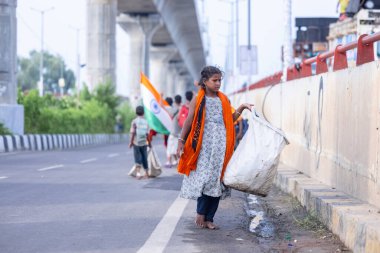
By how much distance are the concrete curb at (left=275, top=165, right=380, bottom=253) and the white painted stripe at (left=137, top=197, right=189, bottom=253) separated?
5.01 ft

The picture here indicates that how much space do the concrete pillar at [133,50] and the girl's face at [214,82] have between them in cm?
5509

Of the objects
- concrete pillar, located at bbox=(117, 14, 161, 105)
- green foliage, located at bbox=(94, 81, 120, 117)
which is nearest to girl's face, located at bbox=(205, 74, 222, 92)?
green foliage, located at bbox=(94, 81, 120, 117)

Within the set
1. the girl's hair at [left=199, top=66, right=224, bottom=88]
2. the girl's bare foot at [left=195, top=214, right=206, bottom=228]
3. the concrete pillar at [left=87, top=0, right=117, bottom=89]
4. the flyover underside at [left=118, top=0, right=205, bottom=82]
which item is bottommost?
the girl's bare foot at [left=195, top=214, right=206, bottom=228]

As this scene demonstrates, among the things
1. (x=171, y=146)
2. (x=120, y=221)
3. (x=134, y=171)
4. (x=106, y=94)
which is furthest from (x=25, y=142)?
(x=120, y=221)

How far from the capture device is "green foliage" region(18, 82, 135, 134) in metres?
33.7

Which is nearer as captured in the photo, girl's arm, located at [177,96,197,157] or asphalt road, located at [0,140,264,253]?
asphalt road, located at [0,140,264,253]

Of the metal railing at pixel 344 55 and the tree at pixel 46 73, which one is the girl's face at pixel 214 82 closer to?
the metal railing at pixel 344 55

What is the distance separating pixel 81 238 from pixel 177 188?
6168 millimetres

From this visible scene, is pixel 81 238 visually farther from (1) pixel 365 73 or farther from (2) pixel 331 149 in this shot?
(2) pixel 331 149

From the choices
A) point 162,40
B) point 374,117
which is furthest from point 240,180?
point 162,40

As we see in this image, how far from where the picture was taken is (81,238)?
26.5ft

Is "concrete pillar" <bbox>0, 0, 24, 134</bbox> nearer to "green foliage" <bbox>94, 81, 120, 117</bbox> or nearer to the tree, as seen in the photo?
"green foliage" <bbox>94, 81, 120, 117</bbox>

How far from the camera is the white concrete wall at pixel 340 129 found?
846 cm

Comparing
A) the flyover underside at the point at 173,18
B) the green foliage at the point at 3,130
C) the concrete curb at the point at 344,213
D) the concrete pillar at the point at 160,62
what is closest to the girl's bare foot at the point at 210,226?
the concrete curb at the point at 344,213
